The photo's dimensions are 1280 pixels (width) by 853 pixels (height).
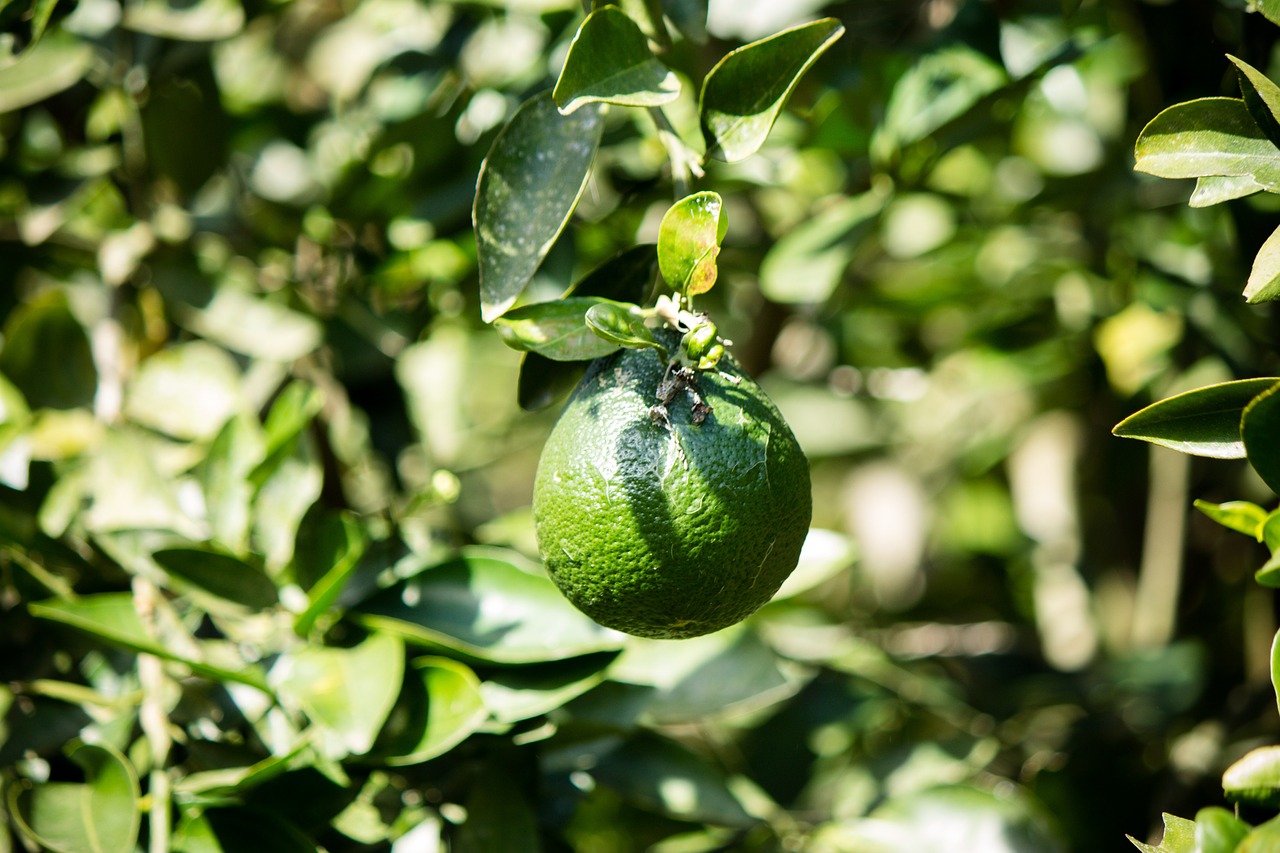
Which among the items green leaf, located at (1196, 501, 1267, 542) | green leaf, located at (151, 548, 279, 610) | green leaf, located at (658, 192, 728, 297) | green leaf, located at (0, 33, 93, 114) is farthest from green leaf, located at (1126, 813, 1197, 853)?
green leaf, located at (0, 33, 93, 114)

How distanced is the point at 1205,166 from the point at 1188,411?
15 cm

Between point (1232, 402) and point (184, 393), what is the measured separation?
95cm

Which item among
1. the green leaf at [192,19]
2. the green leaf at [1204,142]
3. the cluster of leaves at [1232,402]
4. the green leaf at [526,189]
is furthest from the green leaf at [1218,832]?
the green leaf at [192,19]

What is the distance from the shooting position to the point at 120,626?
0.84 metres

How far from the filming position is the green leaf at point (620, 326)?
23.0 inches

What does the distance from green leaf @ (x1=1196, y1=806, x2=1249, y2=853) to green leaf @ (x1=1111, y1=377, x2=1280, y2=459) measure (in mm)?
200

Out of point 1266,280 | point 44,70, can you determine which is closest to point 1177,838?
point 1266,280

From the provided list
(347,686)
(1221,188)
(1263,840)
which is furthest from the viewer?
(347,686)

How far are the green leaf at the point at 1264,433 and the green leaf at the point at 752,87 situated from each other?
0.31 m

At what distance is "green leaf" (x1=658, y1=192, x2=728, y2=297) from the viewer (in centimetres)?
60

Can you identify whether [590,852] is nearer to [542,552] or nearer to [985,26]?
[542,552]

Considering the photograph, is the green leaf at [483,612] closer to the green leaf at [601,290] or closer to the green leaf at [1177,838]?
the green leaf at [601,290]

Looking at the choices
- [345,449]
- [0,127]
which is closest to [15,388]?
[345,449]

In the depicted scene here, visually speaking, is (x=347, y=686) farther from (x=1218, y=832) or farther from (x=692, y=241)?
(x=1218, y=832)
